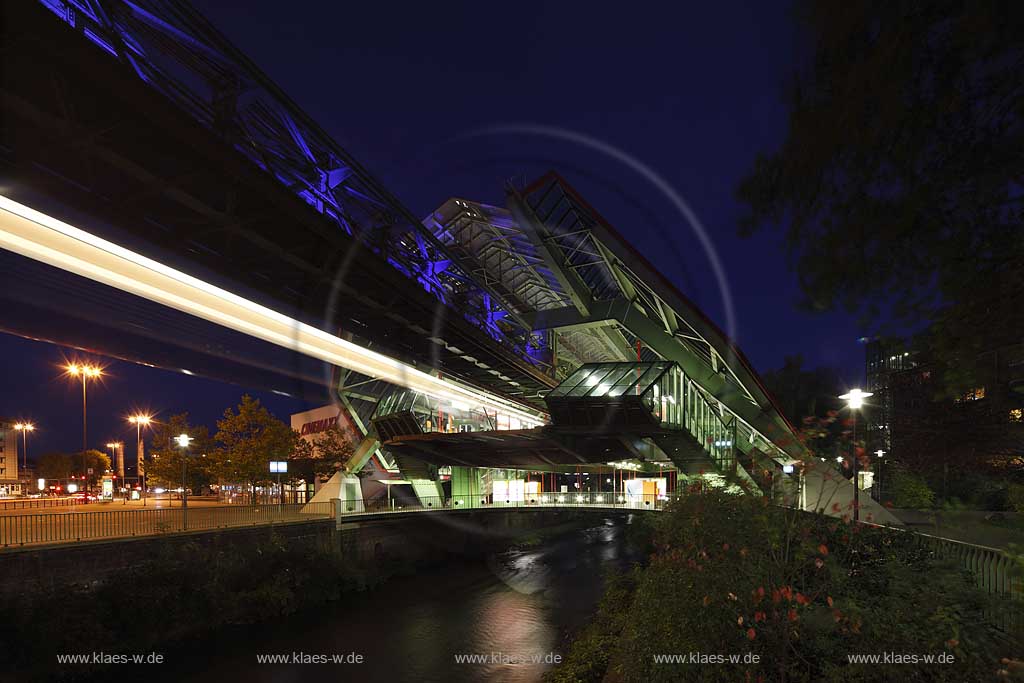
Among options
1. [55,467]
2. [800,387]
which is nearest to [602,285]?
[800,387]

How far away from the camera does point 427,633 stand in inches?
871

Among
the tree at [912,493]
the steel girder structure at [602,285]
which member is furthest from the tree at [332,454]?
the tree at [912,493]

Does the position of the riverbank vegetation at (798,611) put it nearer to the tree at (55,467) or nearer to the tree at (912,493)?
the tree at (912,493)

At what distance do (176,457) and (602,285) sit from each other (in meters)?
36.5

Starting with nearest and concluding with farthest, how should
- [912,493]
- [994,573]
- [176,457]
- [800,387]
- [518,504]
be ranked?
[994,573] → [912,493] → [518,504] → [176,457] → [800,387]

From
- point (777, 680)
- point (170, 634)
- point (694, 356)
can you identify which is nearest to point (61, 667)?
point (170, 634)

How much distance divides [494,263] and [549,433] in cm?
1827

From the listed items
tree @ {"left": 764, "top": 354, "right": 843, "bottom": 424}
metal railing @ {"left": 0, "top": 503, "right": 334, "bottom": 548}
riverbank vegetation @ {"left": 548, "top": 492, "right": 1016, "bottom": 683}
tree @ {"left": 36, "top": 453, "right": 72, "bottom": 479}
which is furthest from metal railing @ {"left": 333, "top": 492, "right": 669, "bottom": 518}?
tree @ {"left": 36, "top": 453, "right": 72, "bottom": 479}

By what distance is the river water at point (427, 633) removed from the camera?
17703 mm

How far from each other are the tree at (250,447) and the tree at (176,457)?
188 inches

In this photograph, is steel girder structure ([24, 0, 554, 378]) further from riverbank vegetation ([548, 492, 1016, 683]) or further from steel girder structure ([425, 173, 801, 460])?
riverbank vegetation ([548, 492, 1016, 683])

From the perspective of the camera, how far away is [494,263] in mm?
47906

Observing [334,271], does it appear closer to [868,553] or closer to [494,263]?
[868,553]

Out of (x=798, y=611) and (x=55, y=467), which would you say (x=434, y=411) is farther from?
(x=55, y=467)
